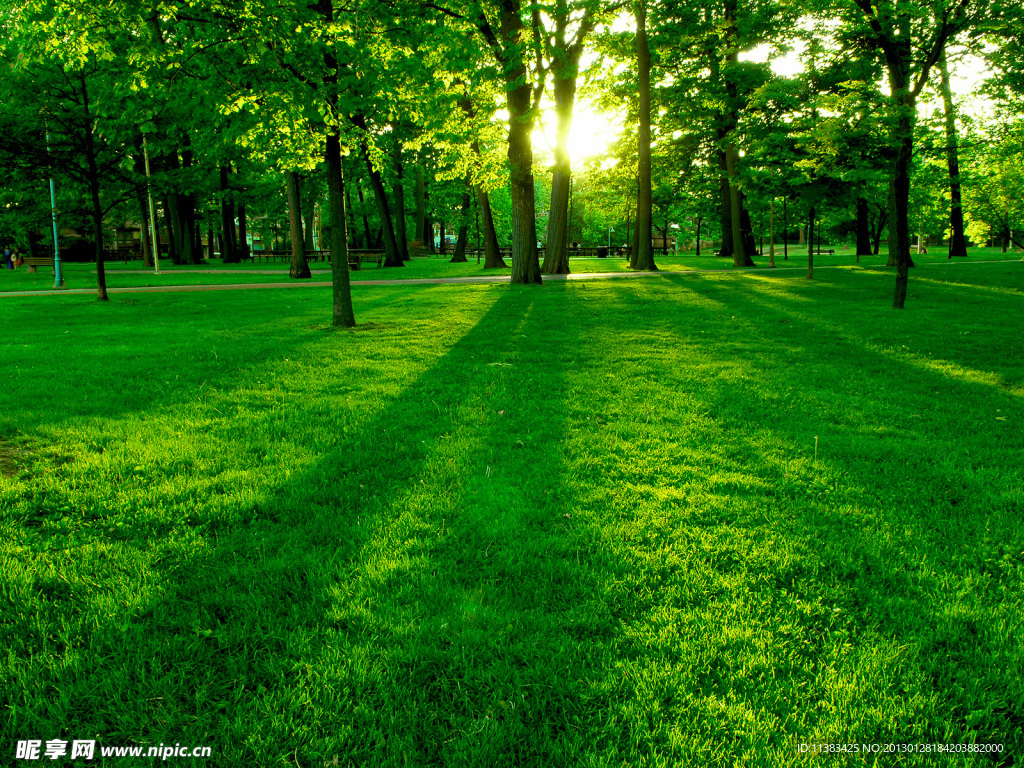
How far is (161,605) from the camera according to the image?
9.15ft

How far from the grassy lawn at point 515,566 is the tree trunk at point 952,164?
2679cm

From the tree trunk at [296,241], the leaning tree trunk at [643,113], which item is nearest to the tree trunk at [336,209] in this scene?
the tree trunk at [296,241]

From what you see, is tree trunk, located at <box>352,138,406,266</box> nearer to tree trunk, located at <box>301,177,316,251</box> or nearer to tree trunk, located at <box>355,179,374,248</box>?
tree trunk, located at <box>301,177,316,251</box>

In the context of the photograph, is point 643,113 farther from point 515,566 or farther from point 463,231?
point 515,566

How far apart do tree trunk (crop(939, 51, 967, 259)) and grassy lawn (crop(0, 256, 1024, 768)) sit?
26794 millimetres

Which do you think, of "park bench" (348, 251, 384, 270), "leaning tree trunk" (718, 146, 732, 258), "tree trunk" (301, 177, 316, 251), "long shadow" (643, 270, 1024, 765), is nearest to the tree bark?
"leaning tree trunk" (718, 146, 732, 258)

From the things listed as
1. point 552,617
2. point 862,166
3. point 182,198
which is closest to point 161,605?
point 552,617

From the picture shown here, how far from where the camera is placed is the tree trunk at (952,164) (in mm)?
28888

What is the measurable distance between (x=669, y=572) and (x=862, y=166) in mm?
18124

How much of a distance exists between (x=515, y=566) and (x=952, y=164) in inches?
1591

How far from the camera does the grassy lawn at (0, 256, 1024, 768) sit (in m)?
2.15

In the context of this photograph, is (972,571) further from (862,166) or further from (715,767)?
(862,166)

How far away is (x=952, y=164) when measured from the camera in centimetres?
3244

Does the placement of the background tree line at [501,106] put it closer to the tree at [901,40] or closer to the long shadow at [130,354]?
the tree at [901,40]
